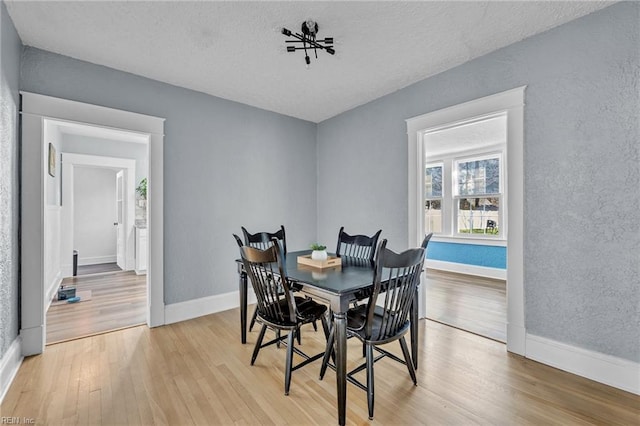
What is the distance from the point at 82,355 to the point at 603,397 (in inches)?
155

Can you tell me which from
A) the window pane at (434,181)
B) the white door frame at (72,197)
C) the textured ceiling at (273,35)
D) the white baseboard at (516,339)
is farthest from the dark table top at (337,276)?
the white door frame at (72,197)

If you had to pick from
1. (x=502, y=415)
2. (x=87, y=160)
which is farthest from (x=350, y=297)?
(x=87, y=160)

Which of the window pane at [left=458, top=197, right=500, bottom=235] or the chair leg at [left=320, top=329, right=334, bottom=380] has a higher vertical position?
the window pane at [left=458, top=197, right=500, bottom=235]

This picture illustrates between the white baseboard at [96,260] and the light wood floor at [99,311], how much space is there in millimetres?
1765

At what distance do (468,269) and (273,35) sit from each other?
Result: 5.29 metres

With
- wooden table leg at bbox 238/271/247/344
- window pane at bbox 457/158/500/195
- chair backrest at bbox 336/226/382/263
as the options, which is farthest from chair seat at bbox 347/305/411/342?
window pane at bbox 457/158/500/195

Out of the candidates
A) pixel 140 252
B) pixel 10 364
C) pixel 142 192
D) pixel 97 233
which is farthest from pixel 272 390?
pixel 97 233

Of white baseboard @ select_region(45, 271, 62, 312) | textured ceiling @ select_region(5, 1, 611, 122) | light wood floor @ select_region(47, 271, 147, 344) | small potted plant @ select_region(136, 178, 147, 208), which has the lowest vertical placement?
light wood floor @ select_region(47, 271, 147, 344)

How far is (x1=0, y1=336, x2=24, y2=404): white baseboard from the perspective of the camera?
1981 mm

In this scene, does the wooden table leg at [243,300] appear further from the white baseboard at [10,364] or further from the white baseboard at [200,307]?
the white baseboard at [10,364]

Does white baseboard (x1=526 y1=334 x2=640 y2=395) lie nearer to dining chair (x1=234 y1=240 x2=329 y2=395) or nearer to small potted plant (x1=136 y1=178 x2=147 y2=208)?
dining chair (x1=234 y1=240 x2=329 y2=395)

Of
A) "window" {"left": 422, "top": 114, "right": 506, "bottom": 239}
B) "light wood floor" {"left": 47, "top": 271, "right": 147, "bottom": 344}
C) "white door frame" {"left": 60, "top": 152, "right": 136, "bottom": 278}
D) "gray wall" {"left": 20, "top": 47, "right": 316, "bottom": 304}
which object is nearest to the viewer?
→ "gray wall" {"left": 20, "top": 47, "right": 316, "bottom": 304}

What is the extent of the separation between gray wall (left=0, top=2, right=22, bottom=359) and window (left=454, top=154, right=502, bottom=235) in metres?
6.36

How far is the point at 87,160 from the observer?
530cm
